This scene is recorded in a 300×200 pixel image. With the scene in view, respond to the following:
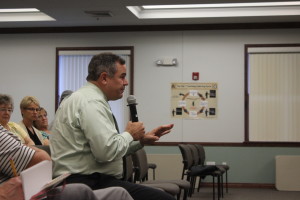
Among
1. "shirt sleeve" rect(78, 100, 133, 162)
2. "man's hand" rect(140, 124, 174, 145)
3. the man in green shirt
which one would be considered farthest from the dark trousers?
"man's hand" rect(140, 124, 174, 145)

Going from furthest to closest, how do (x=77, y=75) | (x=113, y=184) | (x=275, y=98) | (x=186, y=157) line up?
(x=77, y=75)
(x=275, y=98)
(x=186, y=157)
(x=113, y=184)

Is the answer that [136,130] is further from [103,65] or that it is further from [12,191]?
[12,191]

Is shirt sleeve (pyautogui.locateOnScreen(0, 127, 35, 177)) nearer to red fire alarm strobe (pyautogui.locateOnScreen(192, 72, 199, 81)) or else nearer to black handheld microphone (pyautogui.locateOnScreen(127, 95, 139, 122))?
black handheld microphone (pyautogui.locateOnScreen(127, 95, 139, 122))

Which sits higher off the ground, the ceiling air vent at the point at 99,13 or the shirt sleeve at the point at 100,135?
the ceiling air vent at the point at 99,13

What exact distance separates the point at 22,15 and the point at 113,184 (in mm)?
7054

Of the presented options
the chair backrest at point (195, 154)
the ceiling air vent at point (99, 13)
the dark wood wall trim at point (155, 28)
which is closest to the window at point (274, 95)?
the dark wood wall trim at point (155, 28)

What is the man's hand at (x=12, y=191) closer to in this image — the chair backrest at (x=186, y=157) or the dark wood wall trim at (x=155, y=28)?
the chair backrest at (x=186, y=157)

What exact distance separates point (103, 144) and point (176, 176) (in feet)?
21.3

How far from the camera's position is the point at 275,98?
30.5 ft

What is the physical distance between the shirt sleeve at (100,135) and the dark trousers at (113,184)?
0.13 metres

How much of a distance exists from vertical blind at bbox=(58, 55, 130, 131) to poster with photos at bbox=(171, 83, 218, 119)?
1.04 meters

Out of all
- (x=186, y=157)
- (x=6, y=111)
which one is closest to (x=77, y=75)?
(x=186, y=157)

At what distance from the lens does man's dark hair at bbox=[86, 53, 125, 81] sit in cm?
316

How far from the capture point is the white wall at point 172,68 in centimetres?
941
